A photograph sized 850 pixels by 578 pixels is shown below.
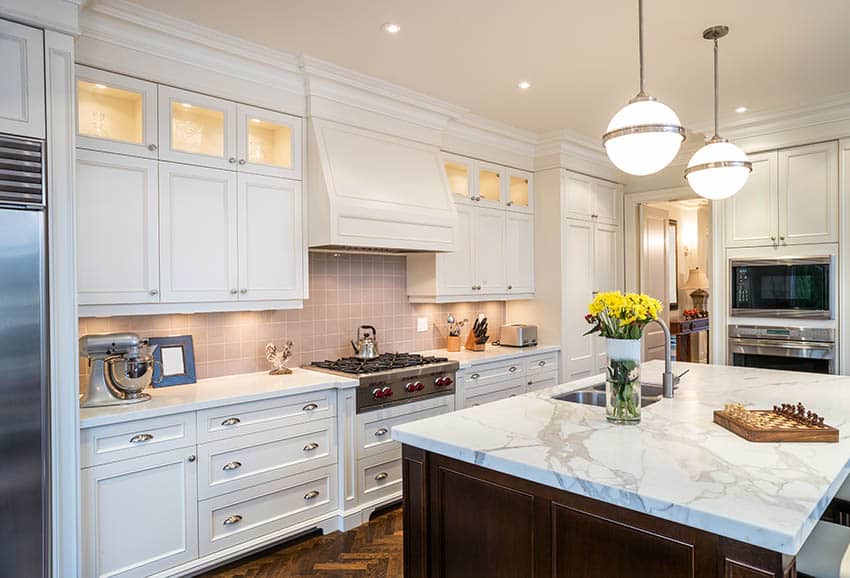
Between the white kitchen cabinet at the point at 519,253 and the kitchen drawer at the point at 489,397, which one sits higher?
the white kitchen cabinet at the point at 519,253

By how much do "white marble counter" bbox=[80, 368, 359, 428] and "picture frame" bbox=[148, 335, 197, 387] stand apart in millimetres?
44

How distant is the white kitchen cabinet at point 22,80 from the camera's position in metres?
2.07

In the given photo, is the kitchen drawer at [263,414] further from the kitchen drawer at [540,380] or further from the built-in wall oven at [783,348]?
the built-in wall oven at [783,348]

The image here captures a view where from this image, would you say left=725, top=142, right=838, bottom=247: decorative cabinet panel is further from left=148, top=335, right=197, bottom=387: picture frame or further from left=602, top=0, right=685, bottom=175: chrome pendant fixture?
left=148, top=335, right=197, bottom=387: picture frame

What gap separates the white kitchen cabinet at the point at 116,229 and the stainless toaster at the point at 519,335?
290cm

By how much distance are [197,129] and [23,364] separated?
1.49 meters

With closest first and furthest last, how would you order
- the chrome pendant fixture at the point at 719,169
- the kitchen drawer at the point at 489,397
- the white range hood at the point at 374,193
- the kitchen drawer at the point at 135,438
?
the kitchen drawer at the point at 135,438
the chrome pendant fixture at the point at 719,169
the white range hood at the point at 374,193
the kitchen drawer at the point at 489,397

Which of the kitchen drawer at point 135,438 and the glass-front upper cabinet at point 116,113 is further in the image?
the glass-front upper cabinet at point 116,113

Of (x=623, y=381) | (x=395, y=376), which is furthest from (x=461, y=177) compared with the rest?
(x=623, y=381)

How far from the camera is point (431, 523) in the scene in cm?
197

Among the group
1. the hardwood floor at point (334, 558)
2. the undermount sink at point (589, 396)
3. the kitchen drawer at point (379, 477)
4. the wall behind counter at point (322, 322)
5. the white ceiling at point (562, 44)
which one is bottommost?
the hardwood floor at point (334, 558)

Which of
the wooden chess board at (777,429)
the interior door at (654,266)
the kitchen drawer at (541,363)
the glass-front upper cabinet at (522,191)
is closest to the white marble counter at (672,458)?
the wooden chess board at (777,429)

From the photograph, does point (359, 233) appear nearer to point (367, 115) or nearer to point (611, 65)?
point (367, 115)

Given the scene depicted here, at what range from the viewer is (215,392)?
110 inches
